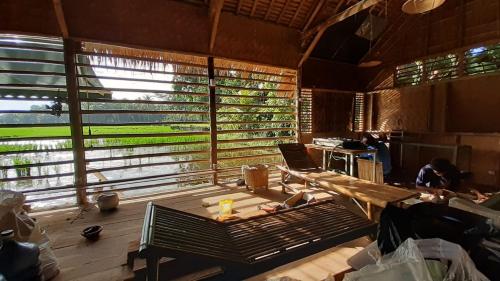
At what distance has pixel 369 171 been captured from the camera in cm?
378

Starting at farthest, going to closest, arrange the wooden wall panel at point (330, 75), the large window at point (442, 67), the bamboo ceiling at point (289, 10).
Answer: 1. the wooden wall panel at point (330, 75)
2. the large window at point (442, 67)
3. the bamboo ceiling at point (289, 10)

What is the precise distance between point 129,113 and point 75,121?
76 cm

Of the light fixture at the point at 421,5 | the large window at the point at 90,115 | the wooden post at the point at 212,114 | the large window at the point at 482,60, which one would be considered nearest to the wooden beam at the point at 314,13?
the large window at the point at 90,115

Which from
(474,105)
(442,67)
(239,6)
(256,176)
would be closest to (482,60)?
(442,67)

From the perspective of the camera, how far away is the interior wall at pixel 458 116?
519cm

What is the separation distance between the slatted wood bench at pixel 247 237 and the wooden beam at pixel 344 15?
3.57 m

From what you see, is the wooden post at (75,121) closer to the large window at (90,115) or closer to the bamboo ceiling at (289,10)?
the large window at (90,115)

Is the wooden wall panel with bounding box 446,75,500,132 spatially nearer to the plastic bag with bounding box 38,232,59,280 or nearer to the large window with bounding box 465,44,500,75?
the large window with bounding box 465,44,500,75

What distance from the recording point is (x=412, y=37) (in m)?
6.48

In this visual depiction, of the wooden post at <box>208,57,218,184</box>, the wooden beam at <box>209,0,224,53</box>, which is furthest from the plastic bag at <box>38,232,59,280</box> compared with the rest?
the wooden beam at <box>209,0,224,53</box>

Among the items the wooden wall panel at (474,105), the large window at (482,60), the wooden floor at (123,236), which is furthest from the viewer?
the wooden wall panel at (474,105)

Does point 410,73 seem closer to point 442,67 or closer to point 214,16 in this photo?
point 442,67

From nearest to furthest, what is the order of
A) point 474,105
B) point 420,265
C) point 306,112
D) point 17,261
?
point 420,265 → point 17,261 → point 474,105 → point 306,112

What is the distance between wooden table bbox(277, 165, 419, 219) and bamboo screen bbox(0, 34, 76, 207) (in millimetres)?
3868
